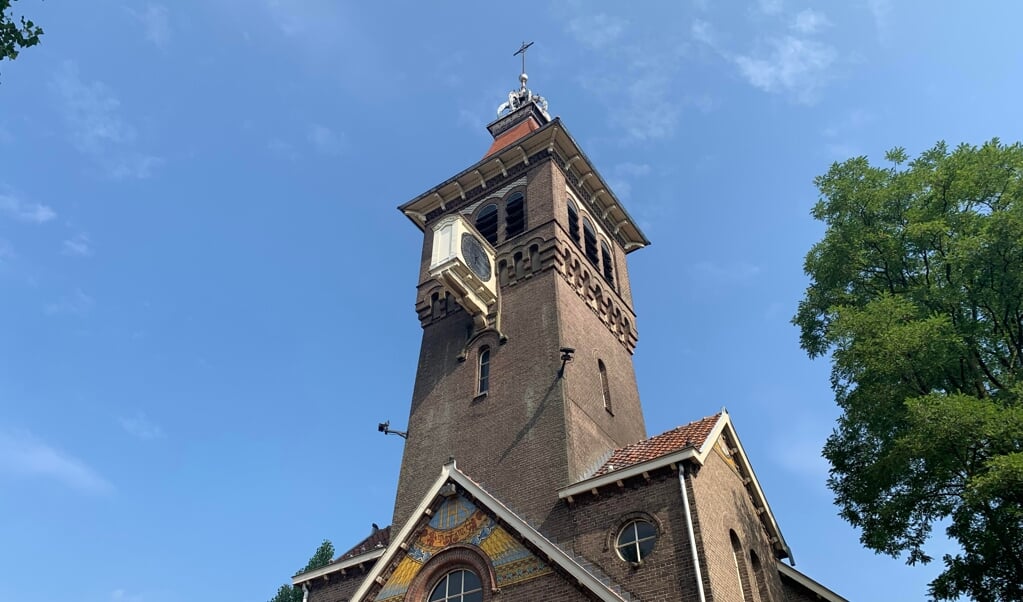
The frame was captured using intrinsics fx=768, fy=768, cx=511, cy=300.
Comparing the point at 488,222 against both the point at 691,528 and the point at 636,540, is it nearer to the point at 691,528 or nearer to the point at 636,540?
the point at 636,540

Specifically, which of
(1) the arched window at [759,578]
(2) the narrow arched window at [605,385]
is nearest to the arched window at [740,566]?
(1) the arched window at [759,578]

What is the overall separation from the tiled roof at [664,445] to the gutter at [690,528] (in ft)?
1.88

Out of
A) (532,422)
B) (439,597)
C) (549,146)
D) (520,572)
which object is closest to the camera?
(520,572)

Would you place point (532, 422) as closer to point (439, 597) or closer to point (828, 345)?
point (439, 597)

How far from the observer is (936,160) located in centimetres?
1853

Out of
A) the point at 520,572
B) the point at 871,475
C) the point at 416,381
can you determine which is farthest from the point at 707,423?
the point at 416,381

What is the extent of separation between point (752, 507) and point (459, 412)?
896cm

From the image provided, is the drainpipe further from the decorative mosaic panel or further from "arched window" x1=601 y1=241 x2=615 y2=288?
"arched window" x1=601 y1=241 x2=615 y2=288

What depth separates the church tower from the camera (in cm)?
2152

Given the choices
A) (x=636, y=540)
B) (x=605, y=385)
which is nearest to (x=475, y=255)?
(x=605, y=385)

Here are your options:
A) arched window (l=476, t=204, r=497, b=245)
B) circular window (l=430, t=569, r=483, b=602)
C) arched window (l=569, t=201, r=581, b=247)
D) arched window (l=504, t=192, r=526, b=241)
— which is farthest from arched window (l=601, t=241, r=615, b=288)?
circular window (l=430, t=569, r=483, b=602)

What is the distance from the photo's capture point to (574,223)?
30312 millimetres

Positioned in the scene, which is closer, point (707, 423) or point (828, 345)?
point (828, 345)

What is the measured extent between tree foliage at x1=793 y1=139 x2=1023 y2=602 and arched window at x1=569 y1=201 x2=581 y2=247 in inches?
461
